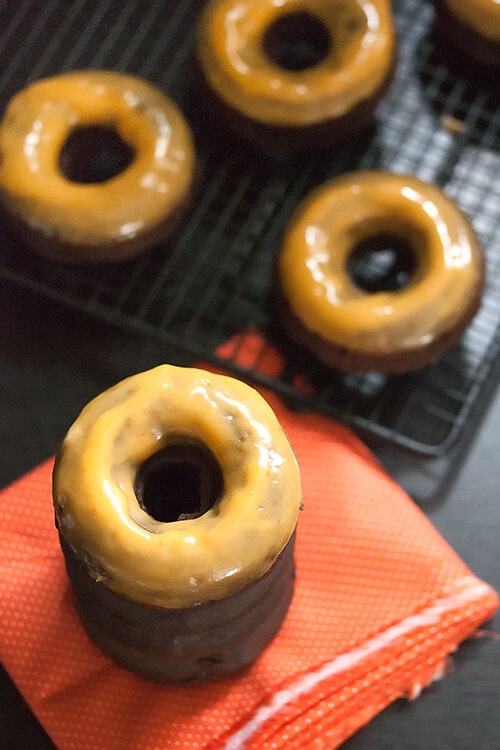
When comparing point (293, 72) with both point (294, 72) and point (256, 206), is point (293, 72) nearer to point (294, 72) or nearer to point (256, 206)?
point (294, 72)

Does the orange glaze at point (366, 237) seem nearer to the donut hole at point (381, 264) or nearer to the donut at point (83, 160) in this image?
the donut hole at point (381, 264)

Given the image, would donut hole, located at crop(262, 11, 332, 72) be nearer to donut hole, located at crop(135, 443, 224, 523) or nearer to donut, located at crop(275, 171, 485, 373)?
donut, located at crop(275, 171, 485, 373)

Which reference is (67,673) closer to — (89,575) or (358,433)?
(89,575)

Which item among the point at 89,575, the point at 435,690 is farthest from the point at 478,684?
the point at 89,575

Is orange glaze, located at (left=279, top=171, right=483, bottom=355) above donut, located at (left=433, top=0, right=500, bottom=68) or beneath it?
beneath

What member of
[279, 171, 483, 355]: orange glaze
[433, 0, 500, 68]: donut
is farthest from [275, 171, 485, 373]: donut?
[433, 0, 500, 68]: donut
